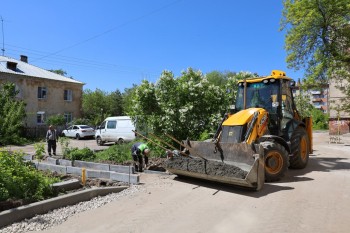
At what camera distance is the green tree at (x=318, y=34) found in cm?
1905

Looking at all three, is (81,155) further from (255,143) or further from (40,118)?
(40,118)

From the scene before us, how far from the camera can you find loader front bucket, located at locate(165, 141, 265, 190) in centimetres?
848

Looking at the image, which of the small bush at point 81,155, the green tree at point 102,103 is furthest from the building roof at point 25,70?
the small bush at point 81,155

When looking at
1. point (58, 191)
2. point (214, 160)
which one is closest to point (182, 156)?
point (214, 160)

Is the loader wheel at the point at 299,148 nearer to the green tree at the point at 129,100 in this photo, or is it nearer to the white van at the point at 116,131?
the green tree at the point at 129,100

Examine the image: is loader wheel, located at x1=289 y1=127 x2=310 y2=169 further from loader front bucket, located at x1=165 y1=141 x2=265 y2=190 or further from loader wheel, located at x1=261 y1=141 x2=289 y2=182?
loader front bucket, located at x1=165 y1=141 x2=265 y2=190

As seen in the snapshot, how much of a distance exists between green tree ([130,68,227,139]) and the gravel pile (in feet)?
25.0

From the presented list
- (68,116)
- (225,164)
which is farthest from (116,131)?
(68,116)

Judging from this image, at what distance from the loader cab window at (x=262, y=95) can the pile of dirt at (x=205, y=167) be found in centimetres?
314

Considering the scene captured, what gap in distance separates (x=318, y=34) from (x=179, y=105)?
9339mm

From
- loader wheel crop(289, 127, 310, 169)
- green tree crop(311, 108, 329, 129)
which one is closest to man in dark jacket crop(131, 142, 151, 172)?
loader wheel crop(289, 127, 310, 169)

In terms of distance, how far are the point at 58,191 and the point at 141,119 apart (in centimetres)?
907

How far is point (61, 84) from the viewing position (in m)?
40.3

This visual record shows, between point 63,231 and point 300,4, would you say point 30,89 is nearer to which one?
point 300,4
